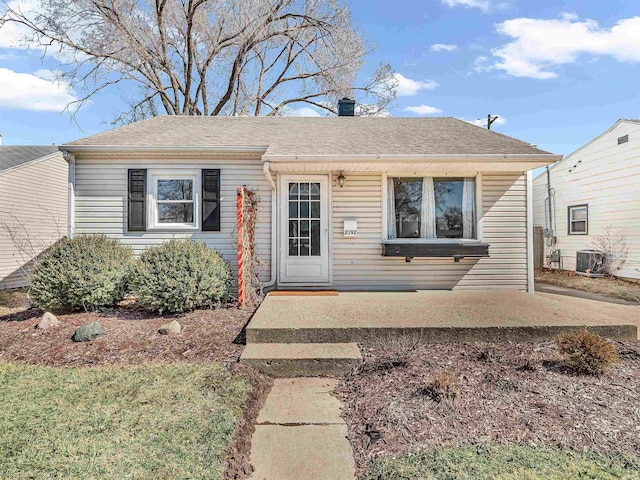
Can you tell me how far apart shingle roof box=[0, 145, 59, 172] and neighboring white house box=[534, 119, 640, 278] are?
16649 mm

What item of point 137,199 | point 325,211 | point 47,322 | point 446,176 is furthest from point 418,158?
point 47,322

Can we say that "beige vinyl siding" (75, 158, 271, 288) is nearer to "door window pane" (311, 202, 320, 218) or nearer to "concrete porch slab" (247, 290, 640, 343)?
"door window pane" (311, 202, 320, 218)

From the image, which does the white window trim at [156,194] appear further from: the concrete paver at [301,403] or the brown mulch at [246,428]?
the concrete paver at [301,403]

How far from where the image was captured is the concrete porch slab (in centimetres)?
398

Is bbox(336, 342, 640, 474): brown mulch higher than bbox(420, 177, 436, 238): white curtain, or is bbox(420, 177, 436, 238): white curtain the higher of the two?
bbox(420, 177, 436, 238): white curtain

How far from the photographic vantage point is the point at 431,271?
6.85 m

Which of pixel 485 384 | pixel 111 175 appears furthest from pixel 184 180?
pixel 485 384

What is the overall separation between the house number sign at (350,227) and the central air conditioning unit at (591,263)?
25.3 ft

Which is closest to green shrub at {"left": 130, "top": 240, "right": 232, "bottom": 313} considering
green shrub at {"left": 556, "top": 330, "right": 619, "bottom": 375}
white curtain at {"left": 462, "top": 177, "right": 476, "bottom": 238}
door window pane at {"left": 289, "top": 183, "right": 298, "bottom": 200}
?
door window pane at {"left": 289, "top": 183, "right": 298, "bottom": 200}

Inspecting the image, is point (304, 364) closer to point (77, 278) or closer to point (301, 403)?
point (301, 403)

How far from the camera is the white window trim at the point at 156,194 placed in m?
6.68

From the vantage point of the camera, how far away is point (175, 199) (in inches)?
267

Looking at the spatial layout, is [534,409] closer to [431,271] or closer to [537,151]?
[431,271]

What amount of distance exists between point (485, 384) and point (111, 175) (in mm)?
7093
